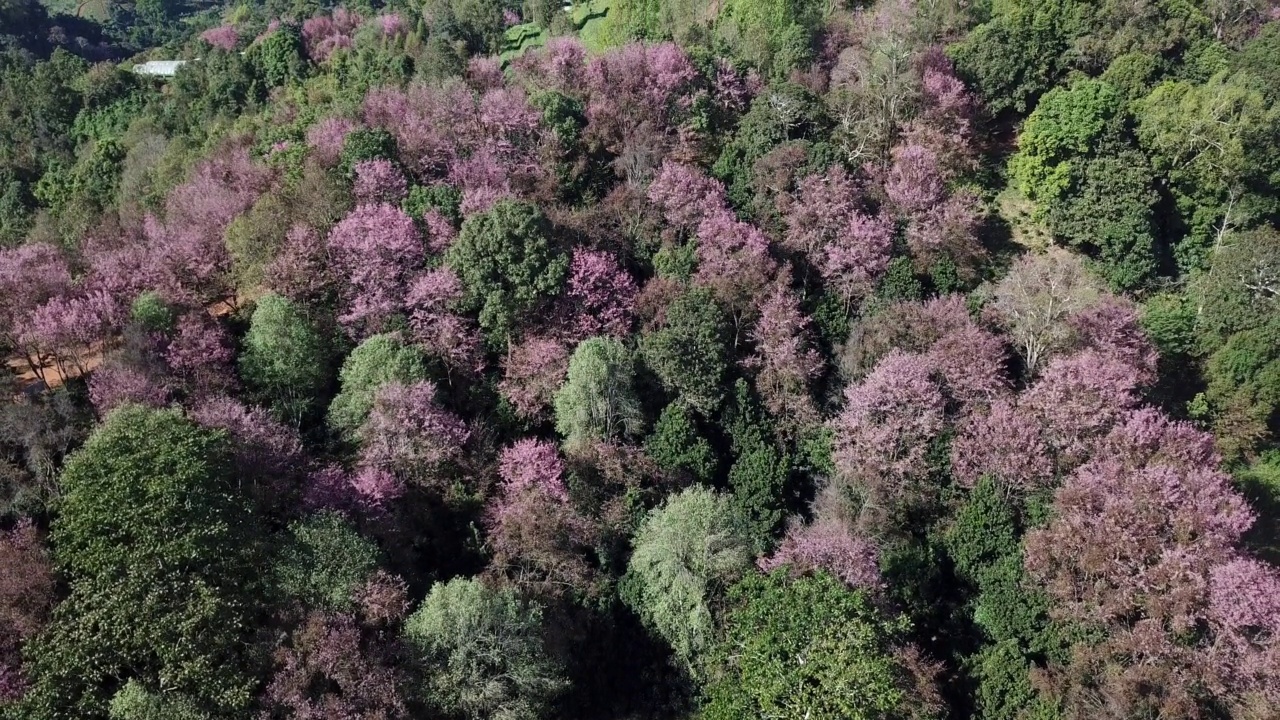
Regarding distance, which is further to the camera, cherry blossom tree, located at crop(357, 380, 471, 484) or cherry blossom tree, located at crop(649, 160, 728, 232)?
cherry blossom tree, located at crop(649, 160, 728, 232)

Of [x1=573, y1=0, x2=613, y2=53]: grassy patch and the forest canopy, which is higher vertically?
[x1=573, y1=0, x2=613, y2=53]: grassy patch

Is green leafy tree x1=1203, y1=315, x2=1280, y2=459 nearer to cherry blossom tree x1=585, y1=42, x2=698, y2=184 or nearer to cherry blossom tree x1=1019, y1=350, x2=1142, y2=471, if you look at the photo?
cherry blossom tree x1=1019, y1=350, x2=1142, y2=471

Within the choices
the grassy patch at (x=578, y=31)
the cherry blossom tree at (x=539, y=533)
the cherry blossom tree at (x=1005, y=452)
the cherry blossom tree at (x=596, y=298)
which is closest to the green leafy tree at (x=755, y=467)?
the cherry blossom tree at (x=596, y=298)

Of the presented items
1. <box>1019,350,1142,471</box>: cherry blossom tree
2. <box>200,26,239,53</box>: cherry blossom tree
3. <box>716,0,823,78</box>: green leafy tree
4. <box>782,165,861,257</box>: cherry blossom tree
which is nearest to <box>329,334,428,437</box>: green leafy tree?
<box>782,165,861,257</box>: cherry blossom tree

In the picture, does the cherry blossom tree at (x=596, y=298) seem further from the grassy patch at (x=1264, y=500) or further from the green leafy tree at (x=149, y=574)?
the grassy patch at (x=1264, y=500)

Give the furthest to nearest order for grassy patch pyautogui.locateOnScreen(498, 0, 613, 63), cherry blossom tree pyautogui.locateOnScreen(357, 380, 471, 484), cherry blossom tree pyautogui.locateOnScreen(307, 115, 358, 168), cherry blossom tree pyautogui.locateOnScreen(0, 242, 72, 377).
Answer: grassy patch pyautogui.locateOnScreen(498, 0, 613, 63)
cherry blossom tree pyautogui.locateOnScreen(307, 115, 358, 168)
cherry blossom tree pyautogui.locateOnScreen(0, 242, 72, 377)
cherry blossom tree pyautogui.locateOnScreen(357, 380, 471, 484)

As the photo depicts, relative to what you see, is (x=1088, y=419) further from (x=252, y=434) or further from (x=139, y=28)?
(x=139, y=28)
